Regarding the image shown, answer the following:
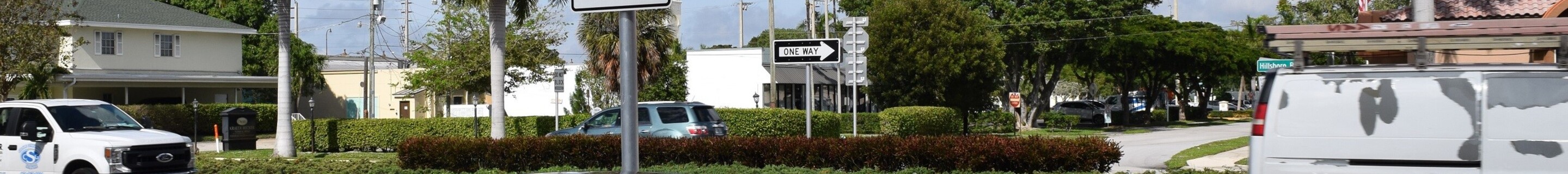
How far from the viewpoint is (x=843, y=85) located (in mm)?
45000

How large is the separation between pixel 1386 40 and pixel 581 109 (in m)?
35.8

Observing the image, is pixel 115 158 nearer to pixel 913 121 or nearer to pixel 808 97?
pixel 808 97

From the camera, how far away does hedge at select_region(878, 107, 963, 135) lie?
27578 millimetres

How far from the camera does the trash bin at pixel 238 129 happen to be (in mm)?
22953

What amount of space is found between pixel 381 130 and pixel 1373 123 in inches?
748

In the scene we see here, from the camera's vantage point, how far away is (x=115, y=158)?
429 inches

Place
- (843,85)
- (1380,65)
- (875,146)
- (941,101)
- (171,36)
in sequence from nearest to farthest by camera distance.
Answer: (1380,65) < (875,146) < (941,101) < (171,36) < (843,85)

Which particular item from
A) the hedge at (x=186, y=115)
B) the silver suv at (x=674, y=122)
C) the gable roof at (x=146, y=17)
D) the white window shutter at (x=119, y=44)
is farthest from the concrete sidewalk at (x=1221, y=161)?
the white window shutter at (x=119, y=44)

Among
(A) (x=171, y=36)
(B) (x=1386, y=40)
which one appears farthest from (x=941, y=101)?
(B) (x=1386, y=40)

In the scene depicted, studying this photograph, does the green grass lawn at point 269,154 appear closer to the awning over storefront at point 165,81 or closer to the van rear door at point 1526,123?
the awning over storefront at point 165,81

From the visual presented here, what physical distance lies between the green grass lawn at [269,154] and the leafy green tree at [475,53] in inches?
458

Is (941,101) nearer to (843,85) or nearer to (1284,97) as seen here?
(843,85)

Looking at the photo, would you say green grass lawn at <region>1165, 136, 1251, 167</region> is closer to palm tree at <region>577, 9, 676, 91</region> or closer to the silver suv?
the silver suv

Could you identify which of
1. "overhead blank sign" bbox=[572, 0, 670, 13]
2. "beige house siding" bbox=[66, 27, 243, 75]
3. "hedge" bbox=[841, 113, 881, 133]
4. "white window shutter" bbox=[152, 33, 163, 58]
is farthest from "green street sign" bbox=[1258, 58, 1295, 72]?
"white window shutter" bbox=[152, 33, 163, 58]
